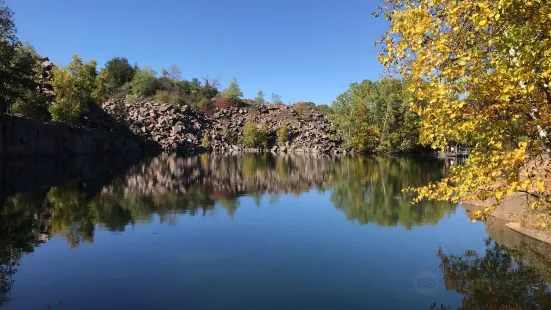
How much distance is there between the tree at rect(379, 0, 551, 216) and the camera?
5633mm

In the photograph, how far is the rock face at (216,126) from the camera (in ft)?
306

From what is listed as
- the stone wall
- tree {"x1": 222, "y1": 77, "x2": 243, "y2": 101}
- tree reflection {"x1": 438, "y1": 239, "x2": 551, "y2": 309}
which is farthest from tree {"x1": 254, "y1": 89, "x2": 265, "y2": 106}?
tree reflection {"x1": 438, "y1": 239, "x2": 551, "y2": 309}

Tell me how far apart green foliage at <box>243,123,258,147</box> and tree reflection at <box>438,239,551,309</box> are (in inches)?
3495

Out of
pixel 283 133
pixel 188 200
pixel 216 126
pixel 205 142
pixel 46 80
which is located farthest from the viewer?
pixel 216 126

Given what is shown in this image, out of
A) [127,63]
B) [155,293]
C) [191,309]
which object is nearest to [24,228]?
[155,293]

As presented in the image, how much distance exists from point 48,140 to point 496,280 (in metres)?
61.5

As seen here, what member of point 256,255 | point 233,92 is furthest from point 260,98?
point 256,255

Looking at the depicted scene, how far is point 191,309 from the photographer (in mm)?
8672

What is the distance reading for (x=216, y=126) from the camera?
107 metres

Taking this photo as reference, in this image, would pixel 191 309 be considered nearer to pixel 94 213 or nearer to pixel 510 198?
pixel 94 213

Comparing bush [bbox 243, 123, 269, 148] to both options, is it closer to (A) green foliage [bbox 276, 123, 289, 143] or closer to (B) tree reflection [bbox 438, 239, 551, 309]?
(A) green foliage [bbox 276, 123, 289, 143]

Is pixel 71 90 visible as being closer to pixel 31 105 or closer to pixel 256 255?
pixel 31 105

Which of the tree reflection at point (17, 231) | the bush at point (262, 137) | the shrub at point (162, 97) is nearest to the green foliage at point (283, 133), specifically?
the bush at point (262, 137)

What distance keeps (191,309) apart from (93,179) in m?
27.6
